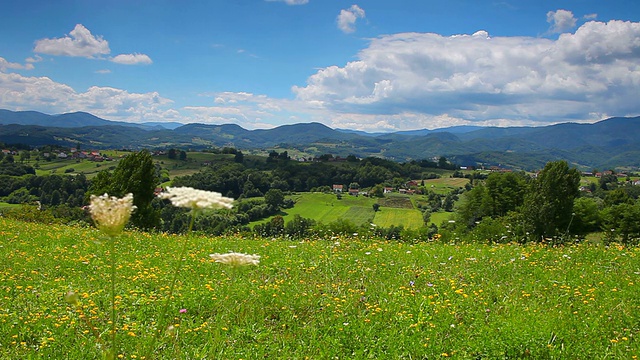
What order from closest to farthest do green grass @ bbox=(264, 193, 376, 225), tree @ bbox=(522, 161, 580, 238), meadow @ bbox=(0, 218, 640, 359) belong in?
meadow @ bbox=(0, 218, 640, 359) < tree @ bbox=(522, 161, 580, 238) < green grass @ bbox=(264, 193, 376, 225)

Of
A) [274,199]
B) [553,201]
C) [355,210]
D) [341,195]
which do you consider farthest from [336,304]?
[341,195]

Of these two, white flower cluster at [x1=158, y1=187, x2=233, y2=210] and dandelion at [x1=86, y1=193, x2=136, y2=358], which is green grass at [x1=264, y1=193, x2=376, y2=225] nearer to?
white flower cluster at [x1=158, y1=187, x2=233, y2=210]

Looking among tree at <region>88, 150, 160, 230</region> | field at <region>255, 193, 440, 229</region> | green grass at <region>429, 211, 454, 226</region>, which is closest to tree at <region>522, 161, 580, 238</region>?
field at <region>255, 193, 440, 229</region>

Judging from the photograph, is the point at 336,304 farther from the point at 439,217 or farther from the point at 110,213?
the point at 439,217

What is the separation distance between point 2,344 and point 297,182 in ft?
421

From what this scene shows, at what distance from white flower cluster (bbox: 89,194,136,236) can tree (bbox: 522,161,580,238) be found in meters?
45.5

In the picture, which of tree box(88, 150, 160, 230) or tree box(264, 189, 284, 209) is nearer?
tree box(88, 150, 160, 230)

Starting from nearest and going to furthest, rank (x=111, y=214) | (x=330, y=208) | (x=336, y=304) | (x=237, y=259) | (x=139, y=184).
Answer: (x=111, y=214) → (x=237, y=259) → (x=336, y=304) → (x=139, y=184) → (x=330, y=208)

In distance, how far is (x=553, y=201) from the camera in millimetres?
43188

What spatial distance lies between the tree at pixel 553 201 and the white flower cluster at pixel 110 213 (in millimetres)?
45503

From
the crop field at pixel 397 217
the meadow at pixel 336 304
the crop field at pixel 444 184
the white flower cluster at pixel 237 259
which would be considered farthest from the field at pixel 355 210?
the white flower cluster at pixel 237 259

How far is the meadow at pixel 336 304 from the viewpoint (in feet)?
18.7

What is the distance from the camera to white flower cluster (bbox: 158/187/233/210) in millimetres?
2600

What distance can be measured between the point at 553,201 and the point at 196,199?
47816 millimetres
